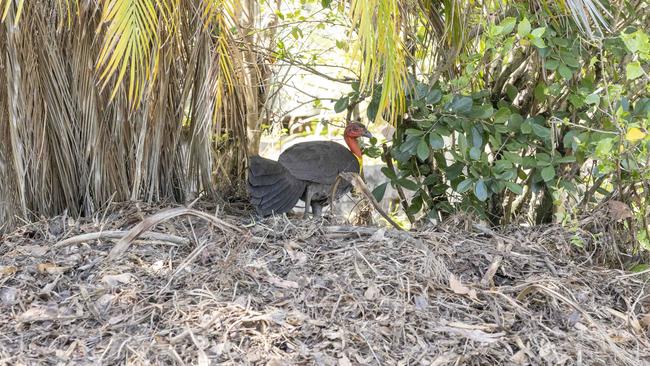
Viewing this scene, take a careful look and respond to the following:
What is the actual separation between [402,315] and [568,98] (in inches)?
74.9

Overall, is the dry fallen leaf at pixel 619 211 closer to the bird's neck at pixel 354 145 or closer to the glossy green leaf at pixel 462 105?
the glossy green leaf at pixel 462 105

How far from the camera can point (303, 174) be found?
16.4 feet

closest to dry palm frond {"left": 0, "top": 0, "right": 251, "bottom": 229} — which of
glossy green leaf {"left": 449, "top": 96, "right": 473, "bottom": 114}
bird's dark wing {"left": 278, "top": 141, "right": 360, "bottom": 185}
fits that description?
bird's dark wing {"left": 278, "top": 141, "right": 360, "bottom": 185}

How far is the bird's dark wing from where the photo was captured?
5.02 m

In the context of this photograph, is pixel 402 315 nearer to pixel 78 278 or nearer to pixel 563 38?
pixel 78 278

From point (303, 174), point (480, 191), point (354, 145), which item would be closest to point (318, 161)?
point (303, 174)

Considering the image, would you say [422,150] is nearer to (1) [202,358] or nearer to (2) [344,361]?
(2) [344,361]

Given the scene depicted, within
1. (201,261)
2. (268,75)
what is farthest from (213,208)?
(268,75)

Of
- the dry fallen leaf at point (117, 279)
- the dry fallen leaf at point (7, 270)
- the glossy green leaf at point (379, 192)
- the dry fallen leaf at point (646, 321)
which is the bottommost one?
the dry fallen leaf at point (646, 321)

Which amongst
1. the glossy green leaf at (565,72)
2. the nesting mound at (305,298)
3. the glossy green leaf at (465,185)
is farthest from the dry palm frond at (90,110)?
the glossy green leaf at (565,72)

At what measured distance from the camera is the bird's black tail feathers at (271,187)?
4.74m

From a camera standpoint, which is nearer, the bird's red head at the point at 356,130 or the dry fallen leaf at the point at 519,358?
the dry fallen leaf at the point at 519,358

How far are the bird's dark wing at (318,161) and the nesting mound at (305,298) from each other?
22.9 inches

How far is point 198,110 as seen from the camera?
4688 millimetres
